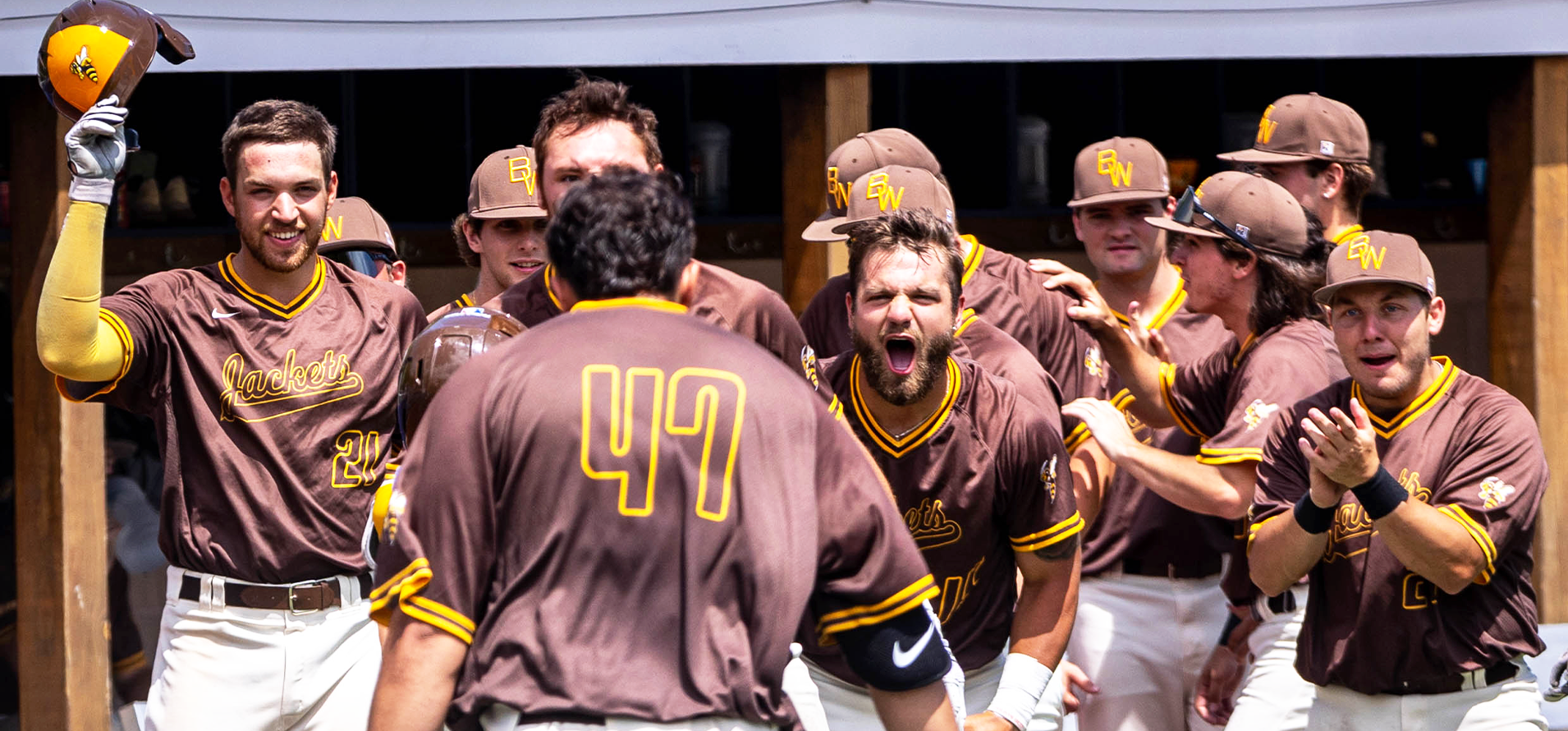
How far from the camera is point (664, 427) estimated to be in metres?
2.58

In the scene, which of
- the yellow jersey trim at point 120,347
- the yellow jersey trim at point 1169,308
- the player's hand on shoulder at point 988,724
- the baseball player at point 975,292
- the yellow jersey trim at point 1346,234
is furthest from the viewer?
the yellow jersey trim at point 1169,308

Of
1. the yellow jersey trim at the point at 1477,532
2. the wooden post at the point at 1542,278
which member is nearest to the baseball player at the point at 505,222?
the yellow jersey trim at the point at 1477,532

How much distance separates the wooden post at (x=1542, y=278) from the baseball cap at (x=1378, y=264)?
7.60 ft

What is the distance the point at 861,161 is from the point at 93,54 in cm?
215

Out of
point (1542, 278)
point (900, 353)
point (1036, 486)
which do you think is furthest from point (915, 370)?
point (1542, 278)

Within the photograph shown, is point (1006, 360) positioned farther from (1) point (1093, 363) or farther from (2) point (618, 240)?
(2) point (618, 240)

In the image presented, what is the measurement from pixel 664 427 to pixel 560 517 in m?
0.19

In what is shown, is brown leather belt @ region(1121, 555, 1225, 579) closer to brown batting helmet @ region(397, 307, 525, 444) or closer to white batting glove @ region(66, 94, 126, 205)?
brown batting helmet @ region(397, 307, 525, 444)

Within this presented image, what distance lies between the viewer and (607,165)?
11.3ft

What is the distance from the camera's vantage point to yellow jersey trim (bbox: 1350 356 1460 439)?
4.10 m

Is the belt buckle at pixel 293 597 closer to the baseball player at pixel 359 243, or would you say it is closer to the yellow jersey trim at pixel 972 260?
the baseball player at pixel 359 243

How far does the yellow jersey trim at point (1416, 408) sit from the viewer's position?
13.5ft

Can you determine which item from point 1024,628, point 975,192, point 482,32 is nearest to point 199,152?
point 482,32

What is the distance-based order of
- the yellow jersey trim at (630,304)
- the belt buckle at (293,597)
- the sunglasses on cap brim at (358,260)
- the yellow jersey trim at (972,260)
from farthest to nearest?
the sunglasses on cap brim at (358,260) < the yellow jersey trim at (972,260) < the belt buckle at (293,597) < the yellow jersey trim at (630,304)
